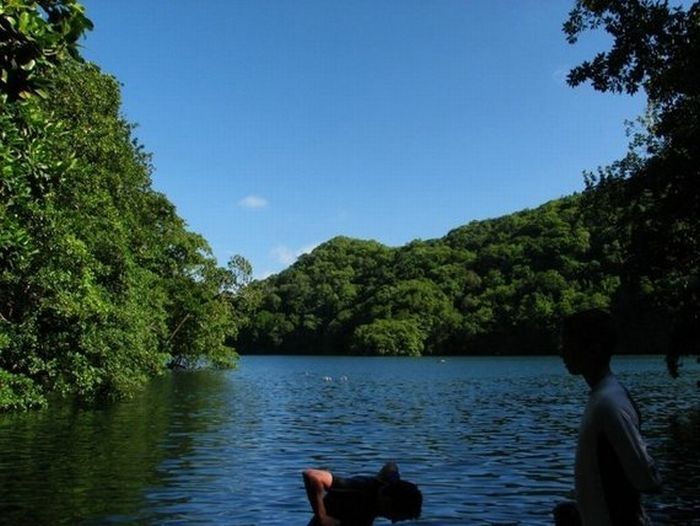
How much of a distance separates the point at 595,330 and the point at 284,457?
18.5 m

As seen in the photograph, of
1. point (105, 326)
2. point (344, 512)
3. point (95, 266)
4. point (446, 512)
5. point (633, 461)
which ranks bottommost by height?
point (446, 512)

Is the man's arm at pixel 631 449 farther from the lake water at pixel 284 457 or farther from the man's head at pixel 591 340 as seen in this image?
the lake water at pixel 284 457

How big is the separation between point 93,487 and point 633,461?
14.9 m

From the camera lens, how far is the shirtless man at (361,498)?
18.1 ft

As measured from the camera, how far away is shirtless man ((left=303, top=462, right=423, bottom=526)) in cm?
550

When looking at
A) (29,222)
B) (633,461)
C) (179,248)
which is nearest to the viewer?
(633,461)

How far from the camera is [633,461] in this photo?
14.1 feet

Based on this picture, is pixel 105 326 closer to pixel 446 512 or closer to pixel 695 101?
pixel 446 512

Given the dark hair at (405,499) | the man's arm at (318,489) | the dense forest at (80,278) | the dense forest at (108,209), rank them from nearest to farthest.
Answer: the dark hair at (405,499) → the man's arm at (318,489) → the dense forest at (108,209) → the dense forest at (80,278)

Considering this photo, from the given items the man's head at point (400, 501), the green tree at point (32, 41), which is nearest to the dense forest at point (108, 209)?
the green tree at point (32, 41)

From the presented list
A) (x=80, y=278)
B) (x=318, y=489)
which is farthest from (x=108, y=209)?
(x=318, y=489)

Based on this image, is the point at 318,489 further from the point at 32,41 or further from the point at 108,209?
the point at 108,209

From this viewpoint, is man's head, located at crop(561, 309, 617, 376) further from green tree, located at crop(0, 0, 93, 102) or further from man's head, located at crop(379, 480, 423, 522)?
green tree, located at crop(0, 0, 93, 102)

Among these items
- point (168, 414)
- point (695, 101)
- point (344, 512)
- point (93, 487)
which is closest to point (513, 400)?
point (168, 414)
